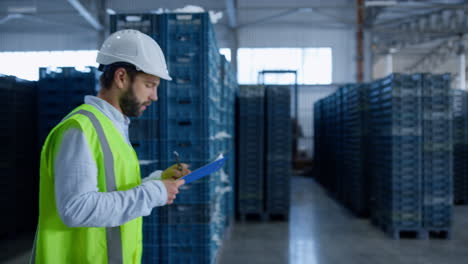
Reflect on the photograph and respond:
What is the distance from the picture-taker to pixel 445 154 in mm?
7164

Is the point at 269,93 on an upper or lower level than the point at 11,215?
upper

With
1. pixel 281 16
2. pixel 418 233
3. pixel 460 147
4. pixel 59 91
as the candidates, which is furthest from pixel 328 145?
pixel 59 91

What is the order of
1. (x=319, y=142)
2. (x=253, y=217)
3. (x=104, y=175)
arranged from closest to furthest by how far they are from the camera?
(x=104, y=175), (x=253, y=217), (x=319, y=142)

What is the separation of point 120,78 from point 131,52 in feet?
0.41

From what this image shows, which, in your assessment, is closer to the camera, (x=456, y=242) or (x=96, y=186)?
(x=96, y=186)

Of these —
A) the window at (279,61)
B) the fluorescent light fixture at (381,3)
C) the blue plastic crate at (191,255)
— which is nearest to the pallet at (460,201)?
the fluorescent light fixture at (381,3)

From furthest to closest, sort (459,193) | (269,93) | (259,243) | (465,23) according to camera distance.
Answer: (465,23) < (459,193) < (269,93) < (259,243)

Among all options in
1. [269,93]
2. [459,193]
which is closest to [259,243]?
[269,93]

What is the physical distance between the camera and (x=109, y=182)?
5.07ft

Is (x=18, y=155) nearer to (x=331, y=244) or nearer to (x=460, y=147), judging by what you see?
(x=331, y=244)

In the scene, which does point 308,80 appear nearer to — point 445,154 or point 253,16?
point 253,16

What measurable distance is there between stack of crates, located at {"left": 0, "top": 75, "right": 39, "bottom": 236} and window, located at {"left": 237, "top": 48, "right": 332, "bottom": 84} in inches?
459

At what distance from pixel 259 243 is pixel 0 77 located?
5688 mm

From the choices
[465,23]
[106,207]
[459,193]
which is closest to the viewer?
[106,207]
